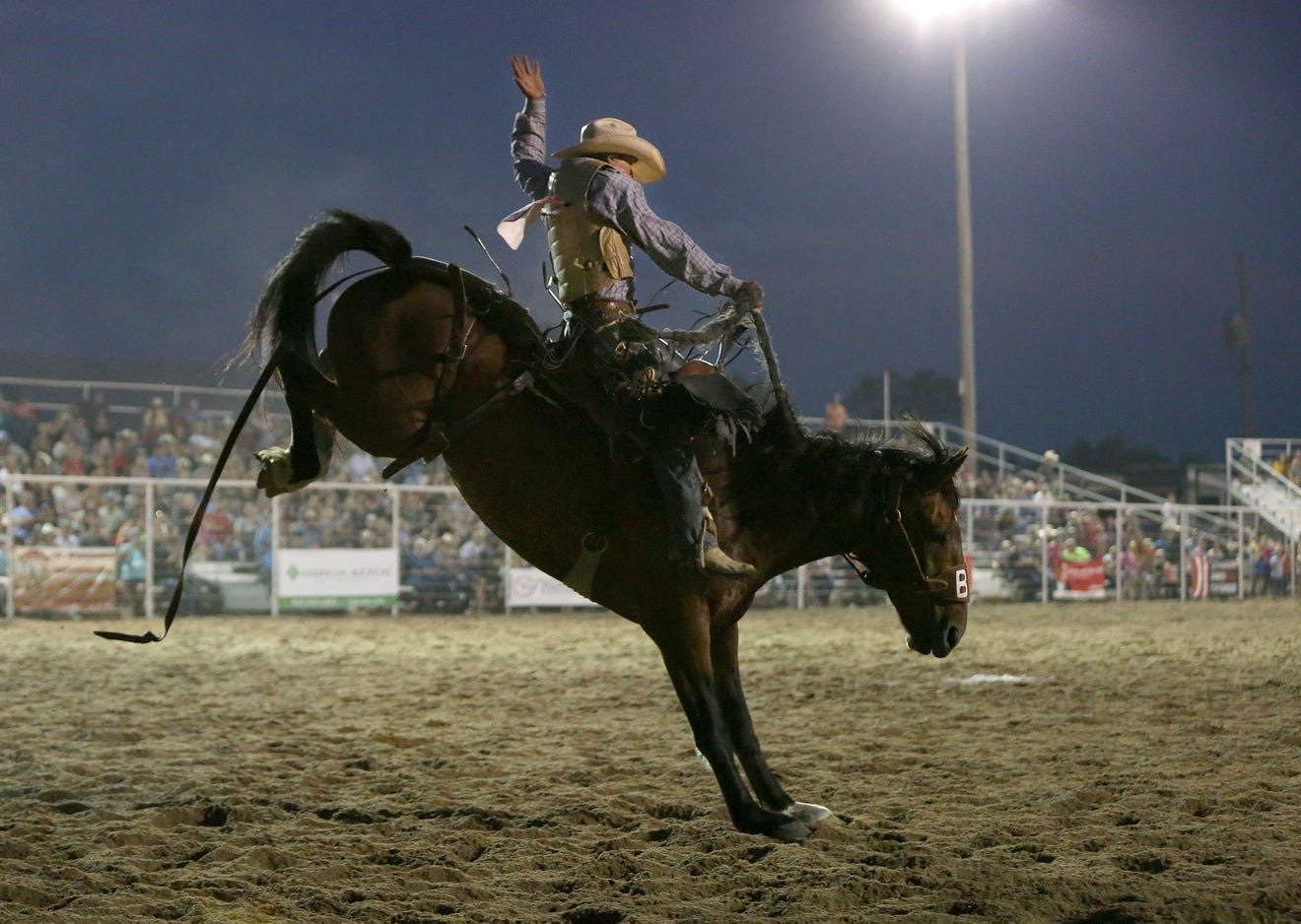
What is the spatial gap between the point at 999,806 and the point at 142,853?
2.96 meters

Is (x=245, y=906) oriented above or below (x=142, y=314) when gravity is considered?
below

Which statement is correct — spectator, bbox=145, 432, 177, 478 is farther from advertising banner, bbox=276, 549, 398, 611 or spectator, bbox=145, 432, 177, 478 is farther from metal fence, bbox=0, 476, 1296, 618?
advertising banner, bbox=276, 549, 398, 611

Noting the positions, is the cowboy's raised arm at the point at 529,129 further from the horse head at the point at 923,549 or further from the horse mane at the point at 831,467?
the horse head at the point at 923,549

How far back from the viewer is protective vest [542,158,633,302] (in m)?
4.26

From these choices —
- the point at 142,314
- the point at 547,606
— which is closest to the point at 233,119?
the point at 142,314

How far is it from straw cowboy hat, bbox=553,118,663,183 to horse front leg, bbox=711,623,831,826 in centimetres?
167

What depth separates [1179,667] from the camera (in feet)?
31.7

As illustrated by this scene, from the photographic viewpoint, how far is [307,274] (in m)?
4.08

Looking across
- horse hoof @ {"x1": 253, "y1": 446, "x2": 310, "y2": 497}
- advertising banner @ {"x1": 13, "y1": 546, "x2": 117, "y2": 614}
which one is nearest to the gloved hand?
horse hoof @ {"x1": 253, "y1": 446, "x2": 310, "y2": 497}

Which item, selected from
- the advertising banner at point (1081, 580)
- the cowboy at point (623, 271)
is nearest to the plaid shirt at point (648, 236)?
the cowboy at point (623, 271)

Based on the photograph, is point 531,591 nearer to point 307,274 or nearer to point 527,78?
point 527,78

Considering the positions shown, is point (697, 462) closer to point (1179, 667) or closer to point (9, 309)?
point (1179, 667)

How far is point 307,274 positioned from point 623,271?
41.6 inches

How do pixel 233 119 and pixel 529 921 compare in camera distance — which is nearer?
pixel 529 921
